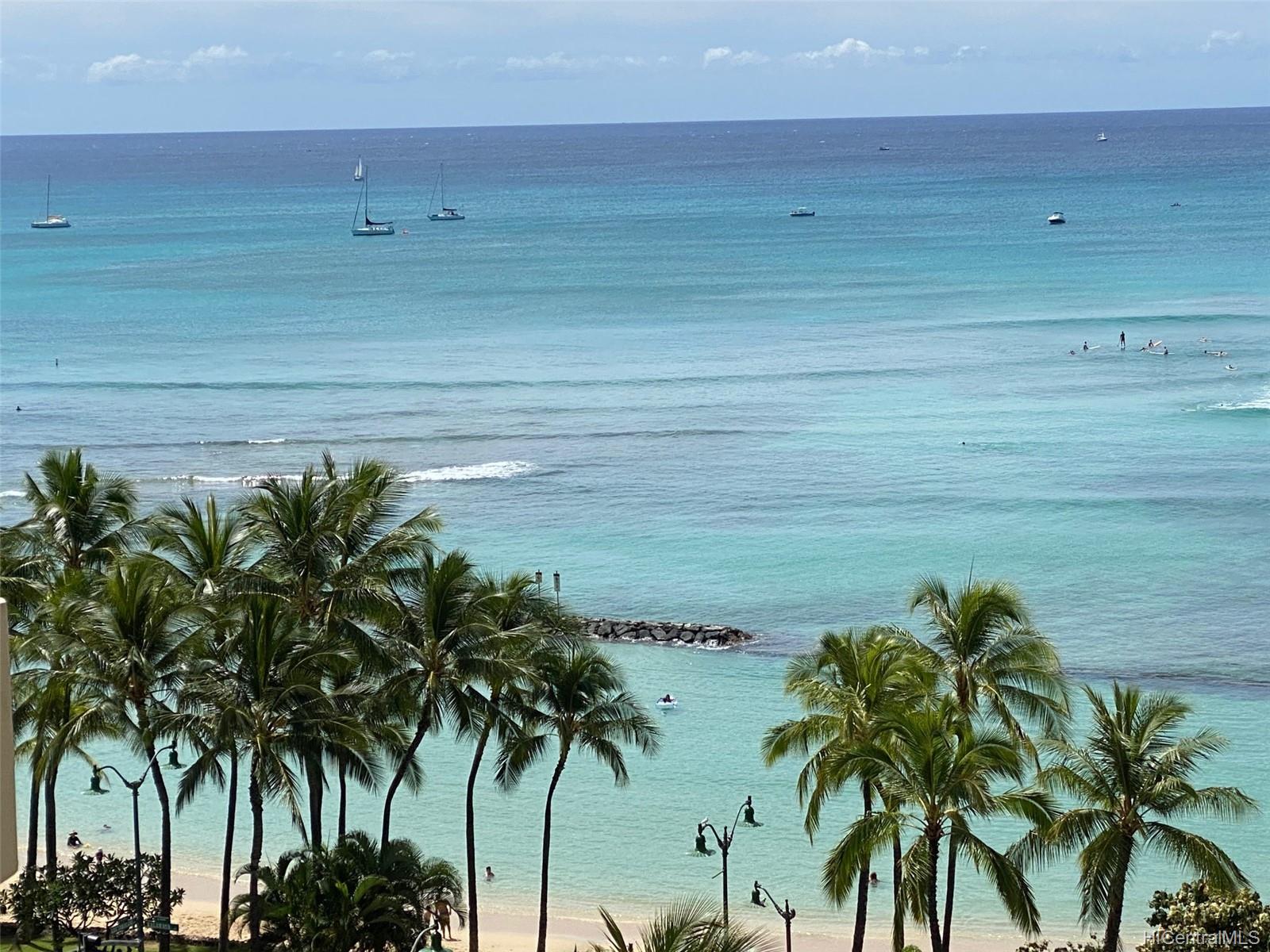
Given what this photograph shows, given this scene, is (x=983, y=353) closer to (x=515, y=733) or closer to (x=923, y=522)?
(x=923, y=522)

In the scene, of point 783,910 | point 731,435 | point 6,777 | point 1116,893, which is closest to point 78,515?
point 783,910

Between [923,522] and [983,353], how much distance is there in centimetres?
3404

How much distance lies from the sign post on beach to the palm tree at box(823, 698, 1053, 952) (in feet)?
56.3

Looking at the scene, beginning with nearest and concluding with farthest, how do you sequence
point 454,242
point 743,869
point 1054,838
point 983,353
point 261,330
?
point 1054,838, point 743,869, point 983,353, point 261,330, point 454,242

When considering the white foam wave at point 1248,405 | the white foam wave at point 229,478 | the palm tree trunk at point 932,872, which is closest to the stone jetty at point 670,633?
the white foam wave at point 229,478

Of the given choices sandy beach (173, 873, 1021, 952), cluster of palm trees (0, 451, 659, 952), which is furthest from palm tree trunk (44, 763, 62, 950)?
sandy beach (173, 873, 1021, 952)

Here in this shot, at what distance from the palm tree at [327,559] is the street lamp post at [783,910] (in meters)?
8.72

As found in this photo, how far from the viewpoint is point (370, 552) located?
2873 cm

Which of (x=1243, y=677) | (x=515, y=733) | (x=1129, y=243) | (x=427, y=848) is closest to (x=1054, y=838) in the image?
(x=515, y=733)

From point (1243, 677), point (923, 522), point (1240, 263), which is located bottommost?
point (1243, 677)

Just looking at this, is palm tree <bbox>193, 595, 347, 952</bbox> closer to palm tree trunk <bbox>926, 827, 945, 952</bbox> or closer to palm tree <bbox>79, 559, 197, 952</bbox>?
palm tree <bbox>79, 559, 197, 952</bbox>

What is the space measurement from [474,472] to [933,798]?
50.2 m

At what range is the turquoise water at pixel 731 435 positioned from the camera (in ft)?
134

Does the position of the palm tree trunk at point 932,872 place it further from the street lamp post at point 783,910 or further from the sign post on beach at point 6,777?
the sign post on beach at point 6,777
